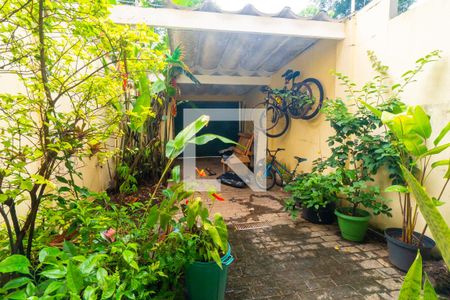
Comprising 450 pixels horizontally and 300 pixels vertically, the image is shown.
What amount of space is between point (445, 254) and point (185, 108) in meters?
8.06

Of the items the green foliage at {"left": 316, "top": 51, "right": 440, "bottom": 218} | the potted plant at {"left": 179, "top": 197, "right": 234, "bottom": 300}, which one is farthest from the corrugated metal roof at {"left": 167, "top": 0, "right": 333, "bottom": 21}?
the potted plant at {"left": 179, "top": 197, "right": 234, "bottom": 300}

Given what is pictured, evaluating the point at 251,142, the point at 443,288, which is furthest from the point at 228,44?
the point at 443,288

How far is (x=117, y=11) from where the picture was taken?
8.08 ft

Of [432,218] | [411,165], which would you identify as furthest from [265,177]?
[432,218]

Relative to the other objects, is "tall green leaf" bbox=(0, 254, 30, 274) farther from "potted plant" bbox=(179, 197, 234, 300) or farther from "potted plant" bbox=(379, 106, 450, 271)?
"potted plant" bbox=(379, 106, 450, 271)

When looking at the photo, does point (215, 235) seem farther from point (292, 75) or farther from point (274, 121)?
point (274, 121)

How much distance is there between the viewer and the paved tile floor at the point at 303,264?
1761 millimetres

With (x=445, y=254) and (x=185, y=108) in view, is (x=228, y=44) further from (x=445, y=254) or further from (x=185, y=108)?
(x=185, y=108)

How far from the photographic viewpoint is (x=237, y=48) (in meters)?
3.86

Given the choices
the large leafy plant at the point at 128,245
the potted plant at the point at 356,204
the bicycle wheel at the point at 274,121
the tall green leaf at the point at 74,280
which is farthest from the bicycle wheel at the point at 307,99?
the tall green leaf at the point at 74,280

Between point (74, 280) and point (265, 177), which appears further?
point (265, 177)

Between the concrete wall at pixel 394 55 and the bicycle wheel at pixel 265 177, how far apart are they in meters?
1.08

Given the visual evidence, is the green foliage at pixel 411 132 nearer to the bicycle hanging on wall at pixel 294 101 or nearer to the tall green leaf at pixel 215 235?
the tall green leaf at pixel 215 235

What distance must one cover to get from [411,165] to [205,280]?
181cm
